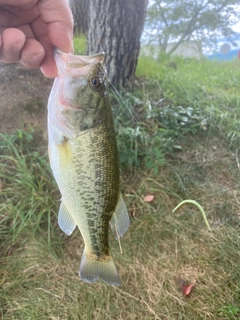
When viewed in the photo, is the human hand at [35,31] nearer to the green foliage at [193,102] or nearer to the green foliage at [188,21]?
the green foliage at [193,102]

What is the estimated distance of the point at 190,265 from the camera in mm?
2352

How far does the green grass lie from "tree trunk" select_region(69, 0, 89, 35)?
5.36 ft

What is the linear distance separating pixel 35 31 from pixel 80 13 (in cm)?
293

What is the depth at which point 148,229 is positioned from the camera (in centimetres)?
253

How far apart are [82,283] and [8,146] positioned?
1344 mm

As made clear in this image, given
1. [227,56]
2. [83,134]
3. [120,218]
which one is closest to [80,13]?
[83,134]

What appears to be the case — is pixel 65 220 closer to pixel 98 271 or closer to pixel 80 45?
pixel 98 271

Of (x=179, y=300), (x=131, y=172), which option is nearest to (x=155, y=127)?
(x=131, y=172)

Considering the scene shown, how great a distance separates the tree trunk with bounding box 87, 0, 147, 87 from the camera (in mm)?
3019

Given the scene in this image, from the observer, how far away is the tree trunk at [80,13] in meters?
4.07

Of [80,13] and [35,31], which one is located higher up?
[80,13]

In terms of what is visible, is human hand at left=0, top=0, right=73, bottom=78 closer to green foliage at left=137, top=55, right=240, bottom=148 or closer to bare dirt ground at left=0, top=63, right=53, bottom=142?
bare dirt ground at left=0, top=63, right=53, bottom=142

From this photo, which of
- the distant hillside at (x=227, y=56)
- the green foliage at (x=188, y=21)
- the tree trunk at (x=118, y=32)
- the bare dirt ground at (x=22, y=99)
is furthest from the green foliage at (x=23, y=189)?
the distant hillside at (x=227, y=56)

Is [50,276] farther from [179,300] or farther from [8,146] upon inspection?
[8,146]
